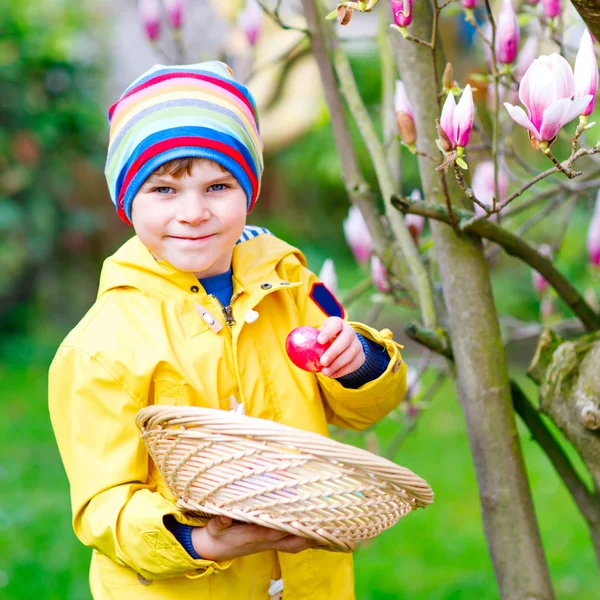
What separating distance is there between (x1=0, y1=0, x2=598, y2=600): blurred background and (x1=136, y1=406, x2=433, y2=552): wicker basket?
2.83 ft

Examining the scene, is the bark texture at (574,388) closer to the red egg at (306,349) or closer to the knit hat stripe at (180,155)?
the red egg at (306,349)

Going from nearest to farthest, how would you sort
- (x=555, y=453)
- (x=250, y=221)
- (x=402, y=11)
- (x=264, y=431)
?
1. (x=264, y=431)
2. (x=402, y=11)
3. (x=555, y=453)
4. (x=250, y=221)

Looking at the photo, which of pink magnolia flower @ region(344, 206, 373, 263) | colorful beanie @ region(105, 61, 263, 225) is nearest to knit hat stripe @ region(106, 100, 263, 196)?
colorful beanie @ region(105, 61, 263, 225)

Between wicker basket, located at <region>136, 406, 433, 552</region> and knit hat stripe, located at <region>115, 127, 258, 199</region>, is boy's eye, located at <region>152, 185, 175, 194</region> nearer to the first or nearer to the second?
knit hat stripe, located at <region>115, 127, 258, 199</region>

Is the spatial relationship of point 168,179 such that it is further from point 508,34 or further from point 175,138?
point 508,34

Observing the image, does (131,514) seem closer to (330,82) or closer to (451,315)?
(451,315)

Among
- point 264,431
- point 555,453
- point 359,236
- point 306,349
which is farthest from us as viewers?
point 359,236

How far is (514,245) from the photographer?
73.9 inches

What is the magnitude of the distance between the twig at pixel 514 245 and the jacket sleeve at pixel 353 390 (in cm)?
25

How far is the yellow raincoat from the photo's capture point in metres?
1.51

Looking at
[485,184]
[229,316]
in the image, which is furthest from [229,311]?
[485,184]

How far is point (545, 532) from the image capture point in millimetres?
3646

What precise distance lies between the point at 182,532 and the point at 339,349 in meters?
0.41

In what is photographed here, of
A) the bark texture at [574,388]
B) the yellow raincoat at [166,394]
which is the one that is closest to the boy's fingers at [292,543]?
the yellow raincoat at [166,394]
